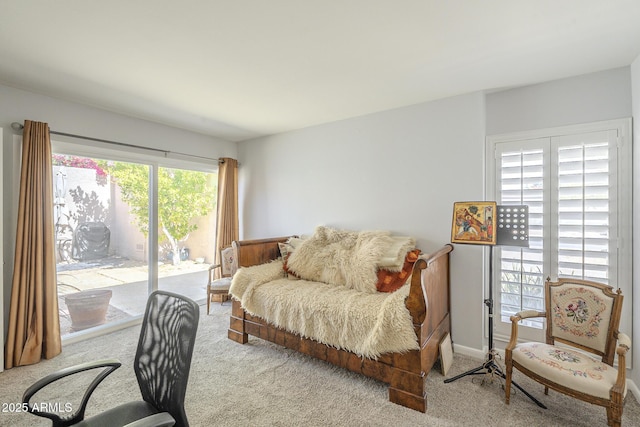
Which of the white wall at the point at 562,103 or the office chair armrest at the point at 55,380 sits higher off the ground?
the white wall at the point at 562,103

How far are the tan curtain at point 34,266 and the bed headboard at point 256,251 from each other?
1631 millimetres

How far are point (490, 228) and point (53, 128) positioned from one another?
3932 millimetres

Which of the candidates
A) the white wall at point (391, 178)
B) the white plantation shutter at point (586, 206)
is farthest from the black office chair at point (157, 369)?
the white plantation shutter at point (586, 206)

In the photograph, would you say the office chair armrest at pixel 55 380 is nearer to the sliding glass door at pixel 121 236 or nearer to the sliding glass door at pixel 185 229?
the sliding glass door at pixel 121 236

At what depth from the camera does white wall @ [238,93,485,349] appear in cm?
260

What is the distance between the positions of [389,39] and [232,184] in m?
3.08

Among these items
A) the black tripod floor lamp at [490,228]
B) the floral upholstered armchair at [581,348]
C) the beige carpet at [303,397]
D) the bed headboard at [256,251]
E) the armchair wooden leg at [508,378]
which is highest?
the black tripod floor lamp at [490,228]

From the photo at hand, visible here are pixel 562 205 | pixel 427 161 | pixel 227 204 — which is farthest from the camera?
pixel 227 204

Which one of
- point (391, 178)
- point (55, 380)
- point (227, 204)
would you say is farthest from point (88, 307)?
point (391, 178)

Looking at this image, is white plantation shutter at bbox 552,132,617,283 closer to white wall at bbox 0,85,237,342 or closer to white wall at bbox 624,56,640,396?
white wall at bbox 624,56,640,396

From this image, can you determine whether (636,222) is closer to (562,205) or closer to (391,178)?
(562,205)

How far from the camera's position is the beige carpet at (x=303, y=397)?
70.2 inches

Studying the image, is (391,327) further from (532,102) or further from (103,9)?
(103,9)

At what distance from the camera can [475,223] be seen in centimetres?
216
